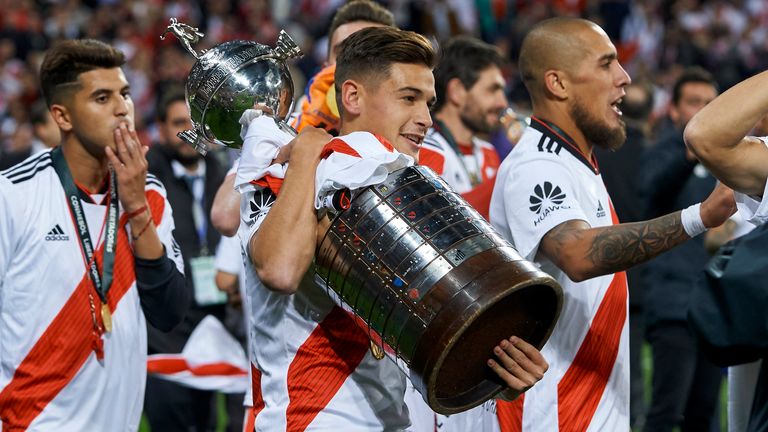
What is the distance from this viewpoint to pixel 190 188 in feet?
25.6

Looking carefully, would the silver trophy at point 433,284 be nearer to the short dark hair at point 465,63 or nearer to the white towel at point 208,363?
the white towel at point 208,363

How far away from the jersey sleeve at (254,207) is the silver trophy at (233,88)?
0.25 metres

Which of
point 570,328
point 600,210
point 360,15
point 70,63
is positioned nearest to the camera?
point 570,328

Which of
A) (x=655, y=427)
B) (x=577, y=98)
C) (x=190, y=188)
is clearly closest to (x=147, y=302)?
(x=577, y=98)

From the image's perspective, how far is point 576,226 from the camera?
3.73 metres

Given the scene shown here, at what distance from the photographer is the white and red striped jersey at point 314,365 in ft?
10.9

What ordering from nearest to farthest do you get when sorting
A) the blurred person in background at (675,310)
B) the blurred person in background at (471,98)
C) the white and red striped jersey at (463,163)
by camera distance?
the white and red striped jersey at (463,163)
the blurred person in background at (471,98)
the blurred person in background at (675,310)

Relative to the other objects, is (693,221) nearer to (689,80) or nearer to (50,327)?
(50,327)

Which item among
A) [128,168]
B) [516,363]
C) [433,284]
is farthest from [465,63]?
[433,284]

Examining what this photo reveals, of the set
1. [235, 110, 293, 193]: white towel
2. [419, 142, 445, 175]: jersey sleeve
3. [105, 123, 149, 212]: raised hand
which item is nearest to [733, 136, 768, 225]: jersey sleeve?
[235, 110, 293, 193]: white towel

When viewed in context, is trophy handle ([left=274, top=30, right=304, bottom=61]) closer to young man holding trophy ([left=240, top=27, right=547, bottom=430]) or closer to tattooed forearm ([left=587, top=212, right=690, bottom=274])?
young man holding trophy ([left=240, top=27, right=547, bottom=430])

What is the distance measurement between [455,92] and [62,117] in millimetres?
2857

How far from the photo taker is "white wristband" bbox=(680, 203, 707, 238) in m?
3.42

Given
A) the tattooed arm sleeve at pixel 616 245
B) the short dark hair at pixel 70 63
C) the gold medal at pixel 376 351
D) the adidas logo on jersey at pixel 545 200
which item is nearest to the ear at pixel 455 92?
the short dark hair at pixel 70 63
